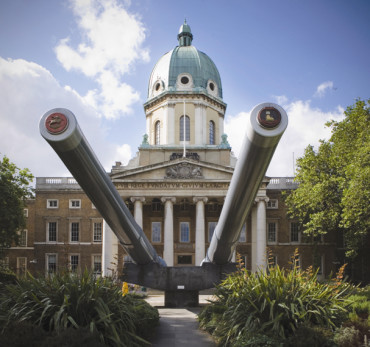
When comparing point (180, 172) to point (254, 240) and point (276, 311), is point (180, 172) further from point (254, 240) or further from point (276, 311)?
point (276, 311)

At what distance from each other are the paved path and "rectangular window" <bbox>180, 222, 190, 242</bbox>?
1080 inches

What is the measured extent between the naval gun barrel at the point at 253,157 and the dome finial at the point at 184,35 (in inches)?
1769

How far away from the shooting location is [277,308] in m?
8.69

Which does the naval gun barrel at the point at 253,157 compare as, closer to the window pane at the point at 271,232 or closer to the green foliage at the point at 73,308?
the green foliage at the point at 73,308

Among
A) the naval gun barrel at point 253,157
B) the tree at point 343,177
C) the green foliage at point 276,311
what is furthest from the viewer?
the tree at point 343,177

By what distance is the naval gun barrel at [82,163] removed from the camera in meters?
5.88

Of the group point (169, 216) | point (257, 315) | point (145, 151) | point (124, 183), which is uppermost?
point (145, 151)

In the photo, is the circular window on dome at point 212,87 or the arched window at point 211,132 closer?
the arched window at point 211,132

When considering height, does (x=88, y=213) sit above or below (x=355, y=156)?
below

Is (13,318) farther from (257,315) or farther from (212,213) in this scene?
(212,213)

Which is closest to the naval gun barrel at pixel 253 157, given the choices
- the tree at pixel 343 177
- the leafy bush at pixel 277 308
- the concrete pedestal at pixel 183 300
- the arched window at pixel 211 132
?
the leafy bush at pixel 277 308

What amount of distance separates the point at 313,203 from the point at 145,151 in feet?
65.4

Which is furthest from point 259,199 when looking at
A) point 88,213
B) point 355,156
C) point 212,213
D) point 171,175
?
point 88,213

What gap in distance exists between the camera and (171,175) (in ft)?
127
